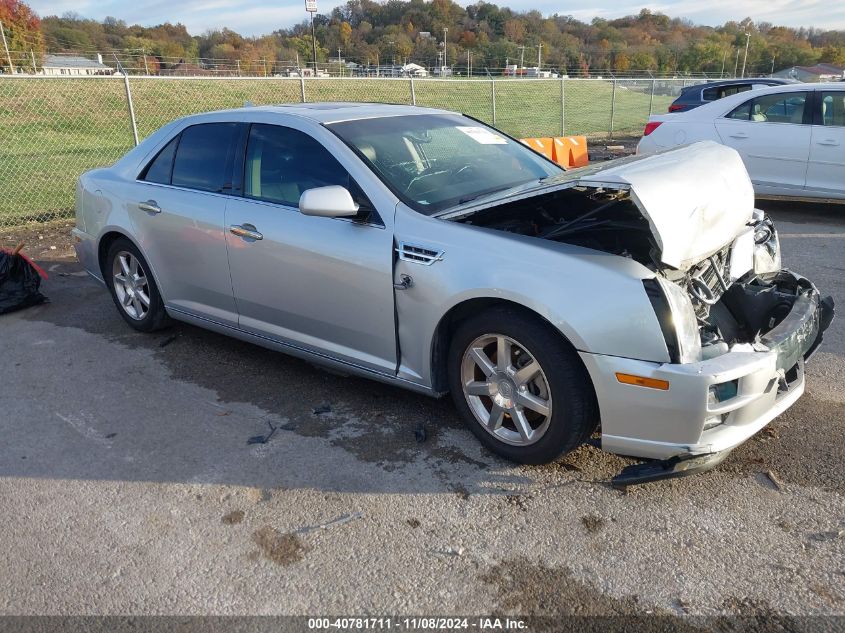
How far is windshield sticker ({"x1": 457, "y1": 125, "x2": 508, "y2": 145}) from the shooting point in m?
4.48

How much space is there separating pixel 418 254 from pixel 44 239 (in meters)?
6.81

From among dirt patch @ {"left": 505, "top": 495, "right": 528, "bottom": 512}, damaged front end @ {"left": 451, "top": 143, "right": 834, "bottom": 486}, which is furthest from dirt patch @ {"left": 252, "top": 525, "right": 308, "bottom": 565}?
damaged front end @ {"left": 451, "top": 143, "right": 834, "bottom": 486}

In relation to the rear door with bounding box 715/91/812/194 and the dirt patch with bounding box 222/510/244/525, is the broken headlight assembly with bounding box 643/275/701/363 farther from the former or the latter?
the rear door with bounding box 715/91/812/194

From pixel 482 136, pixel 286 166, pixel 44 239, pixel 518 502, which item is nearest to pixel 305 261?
pixel 286 166

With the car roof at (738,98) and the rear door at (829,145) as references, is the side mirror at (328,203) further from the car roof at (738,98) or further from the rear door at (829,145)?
the car roof at (738,98)

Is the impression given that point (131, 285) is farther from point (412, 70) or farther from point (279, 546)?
point (412, 70)

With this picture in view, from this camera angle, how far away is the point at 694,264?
10.6ft

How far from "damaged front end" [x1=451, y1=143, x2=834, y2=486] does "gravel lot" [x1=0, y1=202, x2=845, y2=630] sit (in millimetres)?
317

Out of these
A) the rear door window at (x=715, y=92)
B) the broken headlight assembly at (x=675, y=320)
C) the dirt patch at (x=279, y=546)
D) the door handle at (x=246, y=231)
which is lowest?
the dirt patch at (x=279, y=546)

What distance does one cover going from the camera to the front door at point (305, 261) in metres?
3.59

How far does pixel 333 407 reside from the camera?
4023 mm

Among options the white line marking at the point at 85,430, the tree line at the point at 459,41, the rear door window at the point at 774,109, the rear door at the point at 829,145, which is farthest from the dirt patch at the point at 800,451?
the tree line at the point at 459,41

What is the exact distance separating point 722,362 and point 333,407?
2148 mm

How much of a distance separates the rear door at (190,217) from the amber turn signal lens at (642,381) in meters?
2.56
